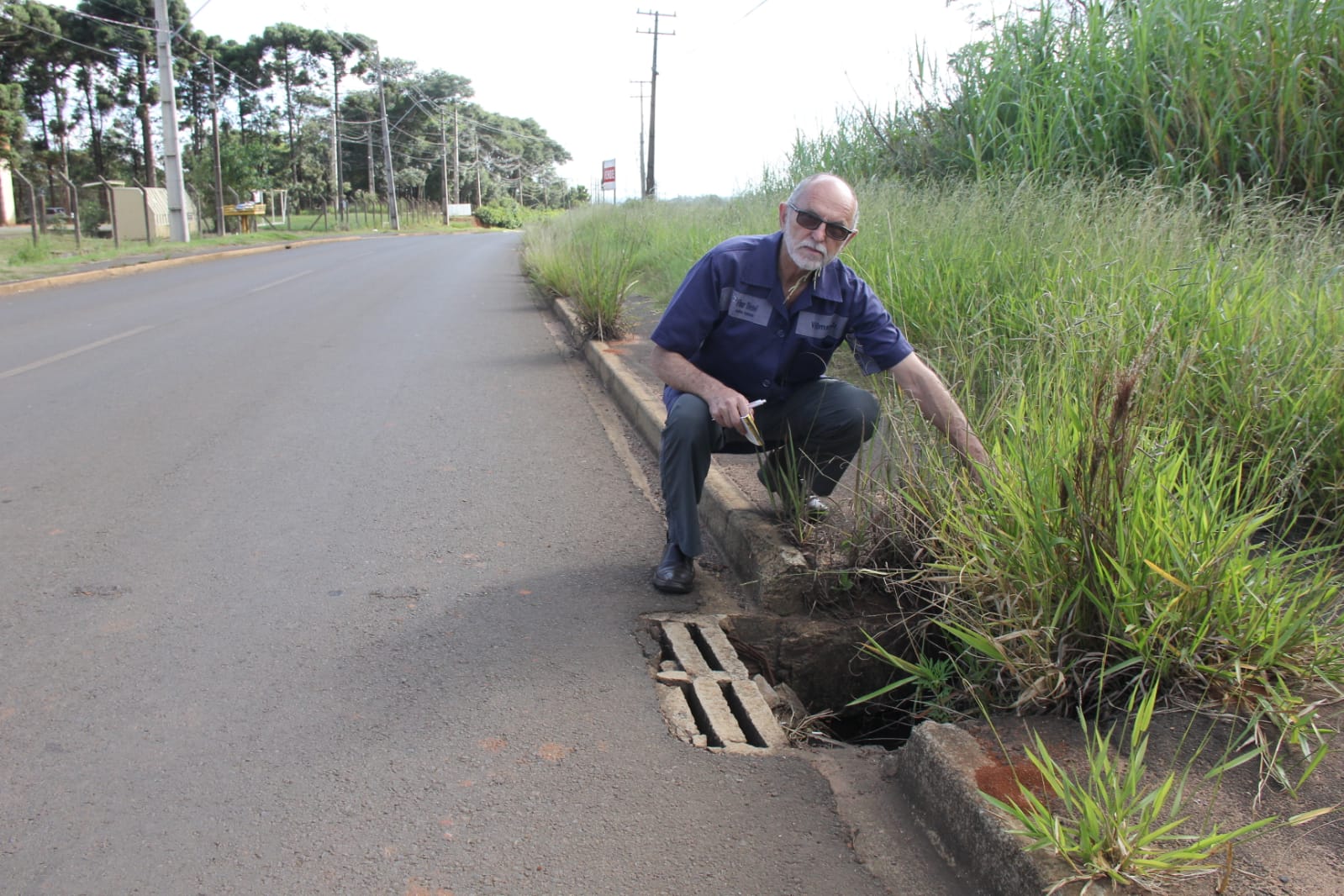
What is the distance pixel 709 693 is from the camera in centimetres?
304

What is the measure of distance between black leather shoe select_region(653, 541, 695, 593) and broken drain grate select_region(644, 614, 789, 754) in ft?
0.73

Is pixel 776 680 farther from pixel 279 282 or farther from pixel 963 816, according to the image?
pixel 279 282

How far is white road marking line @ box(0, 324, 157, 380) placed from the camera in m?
7.80

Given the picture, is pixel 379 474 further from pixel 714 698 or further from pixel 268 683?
pixel 714 698

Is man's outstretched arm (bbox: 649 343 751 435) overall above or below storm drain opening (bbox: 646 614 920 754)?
above

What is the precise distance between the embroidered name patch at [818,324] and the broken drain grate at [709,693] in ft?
3.61

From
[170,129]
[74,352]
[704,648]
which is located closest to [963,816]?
[704,648]

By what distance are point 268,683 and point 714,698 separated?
129cm

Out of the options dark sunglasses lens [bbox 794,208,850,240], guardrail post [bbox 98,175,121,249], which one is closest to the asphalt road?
dark sunglasses lens [bbox 794,208,850,240]

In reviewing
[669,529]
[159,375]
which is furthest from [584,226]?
[669,529]

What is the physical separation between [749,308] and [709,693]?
1.44 metres

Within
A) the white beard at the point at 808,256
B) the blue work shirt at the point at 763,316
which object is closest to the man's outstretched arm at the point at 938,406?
the blue work shirt at the point at 763,316

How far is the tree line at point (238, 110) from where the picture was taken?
39.4 m

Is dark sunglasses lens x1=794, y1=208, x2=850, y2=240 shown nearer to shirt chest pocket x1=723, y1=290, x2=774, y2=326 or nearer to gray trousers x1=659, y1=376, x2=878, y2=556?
shirt chest pocket x1=723, y1=290, x2=774, y2=326
